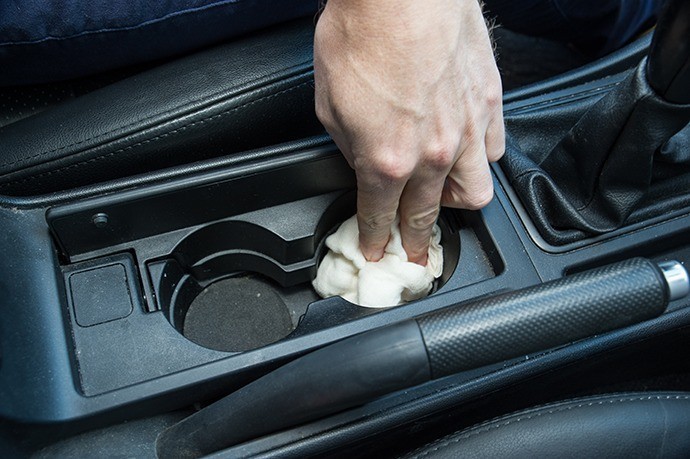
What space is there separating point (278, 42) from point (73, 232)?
1.02 feet

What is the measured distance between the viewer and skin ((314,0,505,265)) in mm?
635

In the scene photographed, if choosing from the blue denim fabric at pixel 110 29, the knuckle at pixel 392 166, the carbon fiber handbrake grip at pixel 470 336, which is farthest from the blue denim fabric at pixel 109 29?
the carbon fiber handbrake grip at pixel 470 336

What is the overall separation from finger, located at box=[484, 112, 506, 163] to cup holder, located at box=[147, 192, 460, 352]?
0.35 ft

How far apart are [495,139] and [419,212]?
0.11 metres

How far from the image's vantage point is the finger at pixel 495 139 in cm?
73

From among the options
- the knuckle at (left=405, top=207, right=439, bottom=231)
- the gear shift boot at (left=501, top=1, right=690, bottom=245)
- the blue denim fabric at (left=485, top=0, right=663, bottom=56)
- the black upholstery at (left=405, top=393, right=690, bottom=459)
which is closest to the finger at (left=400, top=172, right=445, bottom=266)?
the knuckle at (left=405, top=207, right=439, bottom=231)

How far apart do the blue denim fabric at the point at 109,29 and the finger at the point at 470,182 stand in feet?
0.92

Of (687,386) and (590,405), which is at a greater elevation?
(590,405)

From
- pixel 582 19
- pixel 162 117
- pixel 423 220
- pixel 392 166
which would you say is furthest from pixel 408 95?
pixel 582 19

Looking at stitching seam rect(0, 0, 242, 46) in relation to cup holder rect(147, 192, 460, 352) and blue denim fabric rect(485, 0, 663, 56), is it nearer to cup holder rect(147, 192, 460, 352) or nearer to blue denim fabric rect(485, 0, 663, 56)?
cup holder rect(147, 192, 460, 352)

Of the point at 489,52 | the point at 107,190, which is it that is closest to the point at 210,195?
the point at 107,190

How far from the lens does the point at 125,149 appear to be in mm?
779

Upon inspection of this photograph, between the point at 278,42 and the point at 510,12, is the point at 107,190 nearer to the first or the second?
the point at 278,42

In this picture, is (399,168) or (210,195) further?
(210,195)
